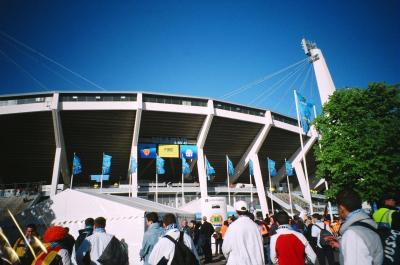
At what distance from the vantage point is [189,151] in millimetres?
40344

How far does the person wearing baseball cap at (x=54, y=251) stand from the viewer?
135 inches

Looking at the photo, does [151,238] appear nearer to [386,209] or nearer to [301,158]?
[386,209]

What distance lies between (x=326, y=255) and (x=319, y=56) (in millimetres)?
37199

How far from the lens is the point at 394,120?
1842 centimetres

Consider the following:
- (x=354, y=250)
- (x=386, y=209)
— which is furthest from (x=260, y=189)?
(x=354, y=250)

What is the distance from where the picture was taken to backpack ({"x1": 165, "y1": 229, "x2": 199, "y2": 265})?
4.04 metres

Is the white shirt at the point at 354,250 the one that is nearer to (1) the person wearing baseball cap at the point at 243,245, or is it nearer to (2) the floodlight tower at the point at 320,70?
(1) the person wearing baseball cap at the point at 243,245

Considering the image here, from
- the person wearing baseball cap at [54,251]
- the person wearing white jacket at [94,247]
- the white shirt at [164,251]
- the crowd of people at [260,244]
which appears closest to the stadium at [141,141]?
the person wearing white jacket at [94,247]

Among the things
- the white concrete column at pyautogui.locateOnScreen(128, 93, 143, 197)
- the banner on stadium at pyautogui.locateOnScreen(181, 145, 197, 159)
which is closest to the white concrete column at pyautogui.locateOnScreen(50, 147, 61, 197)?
the white concrete column at pyautogui.locateOnScreen(128, 93, 143, 197)

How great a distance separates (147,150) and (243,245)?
3573 cm

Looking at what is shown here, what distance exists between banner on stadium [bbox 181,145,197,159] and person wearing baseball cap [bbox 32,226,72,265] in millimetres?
35737

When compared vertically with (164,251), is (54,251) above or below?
above

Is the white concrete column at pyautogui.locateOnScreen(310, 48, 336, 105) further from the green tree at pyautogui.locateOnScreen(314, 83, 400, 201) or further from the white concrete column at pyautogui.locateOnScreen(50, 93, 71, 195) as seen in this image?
the white concrete column at pyautogui.locateOnScreen(50, 93, 71, 195)

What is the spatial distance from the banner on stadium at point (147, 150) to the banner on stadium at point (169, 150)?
0.88 metres
